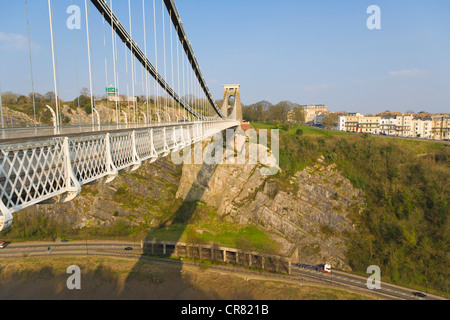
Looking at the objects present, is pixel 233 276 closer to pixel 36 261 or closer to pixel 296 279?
pixel 296 279

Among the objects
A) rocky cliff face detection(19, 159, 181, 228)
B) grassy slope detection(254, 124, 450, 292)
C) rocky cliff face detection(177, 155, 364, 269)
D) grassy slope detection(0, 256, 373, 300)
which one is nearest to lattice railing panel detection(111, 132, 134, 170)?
grassy slope detection(0, 256, 373, 300)

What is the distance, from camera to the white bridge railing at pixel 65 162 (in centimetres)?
444

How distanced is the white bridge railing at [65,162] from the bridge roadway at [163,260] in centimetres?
1658

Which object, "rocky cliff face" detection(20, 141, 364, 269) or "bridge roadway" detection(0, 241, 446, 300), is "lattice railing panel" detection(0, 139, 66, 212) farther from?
"rocky cliff face" detection(20, 141, 364, 269)

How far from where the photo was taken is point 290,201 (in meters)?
28.6

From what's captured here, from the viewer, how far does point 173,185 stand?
35.3 m

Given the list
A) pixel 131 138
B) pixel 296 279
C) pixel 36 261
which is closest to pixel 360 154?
pixel 296 279

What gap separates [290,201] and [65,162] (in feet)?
83.9

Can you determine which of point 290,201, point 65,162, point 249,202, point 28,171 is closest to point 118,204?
point 249,202

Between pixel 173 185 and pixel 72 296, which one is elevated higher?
pixel 173 185

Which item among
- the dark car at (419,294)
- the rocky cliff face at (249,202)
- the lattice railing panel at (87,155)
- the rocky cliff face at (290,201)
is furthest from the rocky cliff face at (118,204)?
the dark car at (419,294)

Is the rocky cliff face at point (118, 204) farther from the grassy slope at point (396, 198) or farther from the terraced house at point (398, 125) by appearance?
the terraced house at point (398, 125)

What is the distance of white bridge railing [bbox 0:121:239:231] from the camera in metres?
4.44
